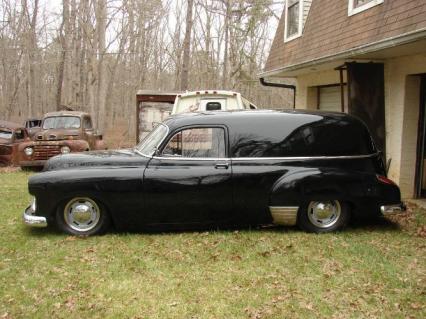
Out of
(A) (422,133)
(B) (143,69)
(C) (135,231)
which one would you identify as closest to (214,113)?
(C) (135,231)

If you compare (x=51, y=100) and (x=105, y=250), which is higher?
(x=51, y=100)

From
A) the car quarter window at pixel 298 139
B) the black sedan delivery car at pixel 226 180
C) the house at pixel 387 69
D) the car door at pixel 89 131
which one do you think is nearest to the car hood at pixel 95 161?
the black sedan delivery car at pixel 226 180

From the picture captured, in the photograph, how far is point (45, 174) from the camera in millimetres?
6199

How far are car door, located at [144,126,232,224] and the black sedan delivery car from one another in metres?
0.01

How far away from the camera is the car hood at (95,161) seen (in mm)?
6297

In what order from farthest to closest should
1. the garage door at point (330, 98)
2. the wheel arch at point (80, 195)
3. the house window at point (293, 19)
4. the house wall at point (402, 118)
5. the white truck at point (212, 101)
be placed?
the house window at point (293, 19)
the garage door at point (330, 98)
the white truck at point (212, 101)
the house wall at point (402, 118)
the wheel arch at point (80, 195)

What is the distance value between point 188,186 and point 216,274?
5.20 ft

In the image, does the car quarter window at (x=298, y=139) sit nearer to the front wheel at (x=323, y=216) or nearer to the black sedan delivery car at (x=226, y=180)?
the black sedan delivery car at (x=226, y=180)

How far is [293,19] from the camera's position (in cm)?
1322

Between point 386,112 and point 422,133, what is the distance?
2.64 feet

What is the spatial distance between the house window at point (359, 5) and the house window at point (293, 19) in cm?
267

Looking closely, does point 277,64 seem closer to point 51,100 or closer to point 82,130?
point 82,130

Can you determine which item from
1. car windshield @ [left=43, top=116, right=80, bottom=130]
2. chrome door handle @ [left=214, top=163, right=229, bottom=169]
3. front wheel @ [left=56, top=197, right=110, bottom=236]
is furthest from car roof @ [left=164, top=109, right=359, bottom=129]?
car windshield @ [left=43, top=116, right=80, bottom=130]

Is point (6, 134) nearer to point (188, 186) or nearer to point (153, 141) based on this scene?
point (153, 141)
